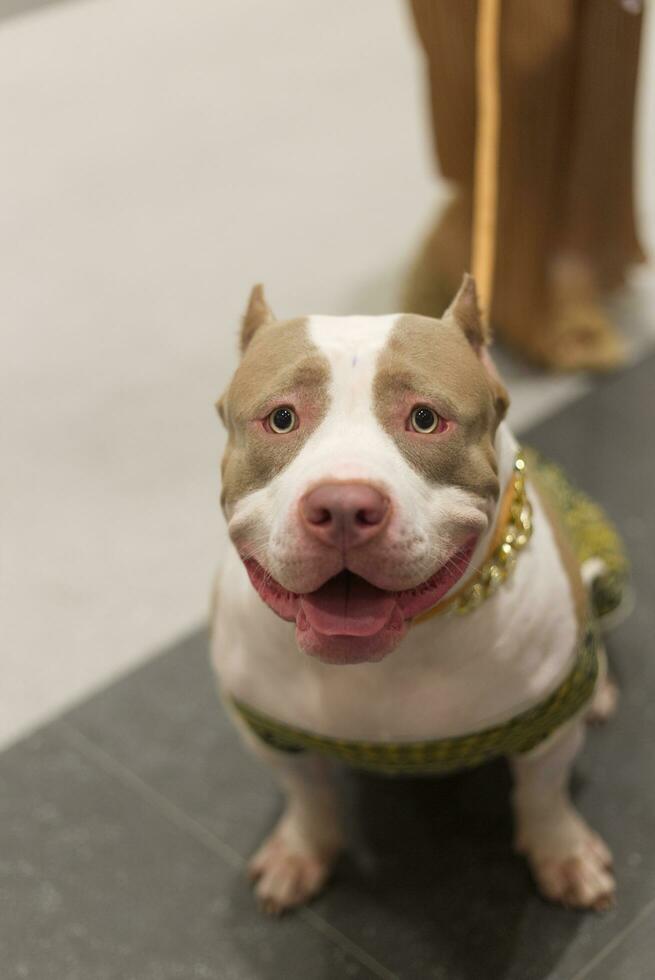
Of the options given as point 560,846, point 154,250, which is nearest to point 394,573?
point 560,846

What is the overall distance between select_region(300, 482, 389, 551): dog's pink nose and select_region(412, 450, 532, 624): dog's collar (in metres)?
0.18

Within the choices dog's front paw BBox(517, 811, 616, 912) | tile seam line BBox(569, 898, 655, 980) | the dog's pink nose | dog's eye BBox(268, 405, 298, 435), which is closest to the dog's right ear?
dog's eye BBox(268, 405, 298, 435)

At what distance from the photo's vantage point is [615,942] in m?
1.57

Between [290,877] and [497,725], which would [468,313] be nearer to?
[497,725]

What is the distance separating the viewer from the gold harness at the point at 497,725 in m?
1.27

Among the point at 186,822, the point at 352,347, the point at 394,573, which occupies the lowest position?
the point at 186,822

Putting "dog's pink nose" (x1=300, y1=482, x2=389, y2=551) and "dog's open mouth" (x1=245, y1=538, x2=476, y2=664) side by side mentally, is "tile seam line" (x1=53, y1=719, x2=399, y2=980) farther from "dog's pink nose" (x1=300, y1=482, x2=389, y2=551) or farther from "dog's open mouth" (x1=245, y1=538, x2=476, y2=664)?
"dog's pink nose" (x1=300, y1=482, x2=389, y2=551)

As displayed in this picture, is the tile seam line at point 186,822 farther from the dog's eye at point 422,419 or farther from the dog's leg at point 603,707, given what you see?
the dog's eye at point 422,419

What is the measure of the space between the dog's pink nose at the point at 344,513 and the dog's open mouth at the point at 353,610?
7cm

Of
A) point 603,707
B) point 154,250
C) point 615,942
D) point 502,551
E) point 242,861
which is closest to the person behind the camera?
point 502,551

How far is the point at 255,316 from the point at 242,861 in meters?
0.76

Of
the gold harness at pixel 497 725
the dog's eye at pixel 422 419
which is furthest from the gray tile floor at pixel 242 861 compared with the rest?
the dog's eye at pixel 422 419

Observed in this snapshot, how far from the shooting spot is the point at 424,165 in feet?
10.4

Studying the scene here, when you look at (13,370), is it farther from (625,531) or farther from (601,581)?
(601,581)
